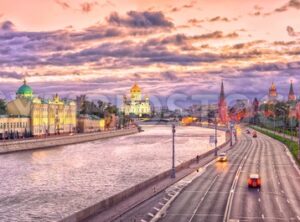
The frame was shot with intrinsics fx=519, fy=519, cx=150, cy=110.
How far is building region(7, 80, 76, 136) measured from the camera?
136250 mm

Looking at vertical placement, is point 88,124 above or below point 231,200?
below

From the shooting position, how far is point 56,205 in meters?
44.4

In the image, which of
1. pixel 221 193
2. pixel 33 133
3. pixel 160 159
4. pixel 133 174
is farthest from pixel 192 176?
pixel 33 133

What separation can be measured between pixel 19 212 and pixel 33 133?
9510cm

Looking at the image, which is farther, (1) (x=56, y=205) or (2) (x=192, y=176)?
(2) (x=192, y=176)

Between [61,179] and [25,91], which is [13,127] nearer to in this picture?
[25,91]

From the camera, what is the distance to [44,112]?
143 m

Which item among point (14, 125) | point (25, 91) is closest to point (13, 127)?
point (14, 125)

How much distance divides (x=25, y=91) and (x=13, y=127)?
1413 inches

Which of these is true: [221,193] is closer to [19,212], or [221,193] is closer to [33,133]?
[19,212]

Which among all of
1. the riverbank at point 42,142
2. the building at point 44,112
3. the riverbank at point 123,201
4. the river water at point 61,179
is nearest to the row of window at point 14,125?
the building at point 44,112

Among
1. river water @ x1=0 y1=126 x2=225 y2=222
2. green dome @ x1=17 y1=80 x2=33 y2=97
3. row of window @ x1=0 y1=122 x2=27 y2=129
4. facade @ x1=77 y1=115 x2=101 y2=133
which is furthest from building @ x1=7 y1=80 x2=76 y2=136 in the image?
river water @ x1=0 y1=126 x2=225 y2=222

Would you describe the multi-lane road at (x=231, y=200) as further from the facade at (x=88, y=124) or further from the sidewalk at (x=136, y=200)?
the facade at (x=88, y=124)

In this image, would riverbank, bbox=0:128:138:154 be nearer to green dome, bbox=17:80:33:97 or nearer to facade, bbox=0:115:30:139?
facade, bbox=0:115:30:139
